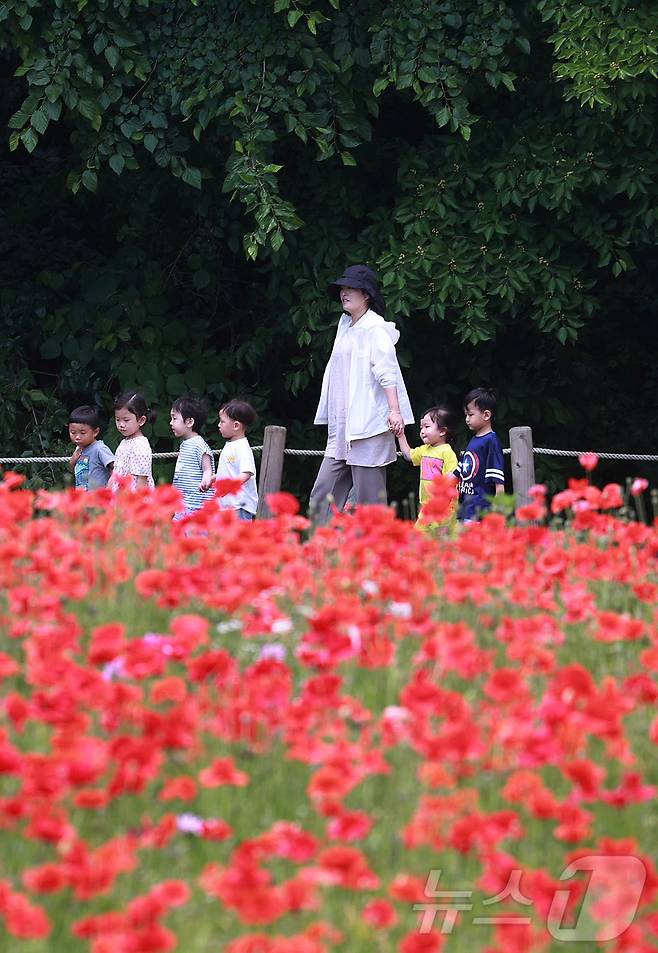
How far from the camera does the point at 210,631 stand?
12.8 ft

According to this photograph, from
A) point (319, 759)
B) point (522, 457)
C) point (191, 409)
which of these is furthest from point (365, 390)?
point (319, 759)

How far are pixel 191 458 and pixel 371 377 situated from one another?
3.52ft

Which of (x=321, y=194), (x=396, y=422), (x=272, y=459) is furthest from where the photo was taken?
(x=321, y=194)

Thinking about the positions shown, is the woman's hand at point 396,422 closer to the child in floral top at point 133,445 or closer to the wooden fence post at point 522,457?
the wooden fence post at point 522,457

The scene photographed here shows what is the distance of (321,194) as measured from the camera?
11164 millimetres

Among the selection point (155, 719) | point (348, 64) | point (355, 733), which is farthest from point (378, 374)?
point (155, 719)

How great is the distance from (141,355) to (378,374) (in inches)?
157

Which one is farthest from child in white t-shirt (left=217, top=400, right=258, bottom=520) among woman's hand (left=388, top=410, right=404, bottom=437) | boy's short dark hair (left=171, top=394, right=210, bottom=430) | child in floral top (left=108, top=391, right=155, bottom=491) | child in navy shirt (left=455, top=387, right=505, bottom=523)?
child in navy shirt (left=455, top=387, right=505, bottom=523)

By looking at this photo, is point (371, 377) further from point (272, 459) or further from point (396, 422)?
point (272, 459)

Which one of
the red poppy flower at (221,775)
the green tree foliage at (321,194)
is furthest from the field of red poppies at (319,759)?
the green tree foliage at (321,194)

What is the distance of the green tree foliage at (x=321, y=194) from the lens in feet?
32.0

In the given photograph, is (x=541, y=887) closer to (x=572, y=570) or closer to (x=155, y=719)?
(x=155, y=719)

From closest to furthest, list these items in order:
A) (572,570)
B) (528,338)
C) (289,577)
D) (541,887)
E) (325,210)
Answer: (541,887), (289,577), (572,570), (325,210), (528,338)

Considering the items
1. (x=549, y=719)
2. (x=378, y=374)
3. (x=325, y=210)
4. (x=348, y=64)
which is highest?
(x=348, y=64)
